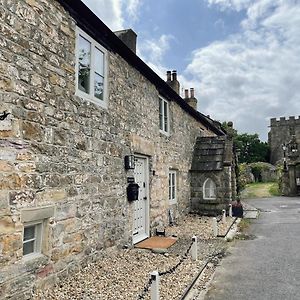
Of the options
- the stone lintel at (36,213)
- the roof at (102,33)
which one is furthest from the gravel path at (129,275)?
the roof at (102,33)

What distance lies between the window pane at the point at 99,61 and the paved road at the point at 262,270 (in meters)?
5.01

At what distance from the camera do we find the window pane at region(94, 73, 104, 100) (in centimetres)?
713

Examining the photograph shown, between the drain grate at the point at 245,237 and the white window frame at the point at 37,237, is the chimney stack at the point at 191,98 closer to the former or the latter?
the drain grate at the point at 245,237

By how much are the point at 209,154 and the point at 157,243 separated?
772 centimetres

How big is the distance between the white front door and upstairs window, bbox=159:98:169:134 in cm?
226

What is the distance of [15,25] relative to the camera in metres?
4.73

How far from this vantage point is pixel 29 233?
16.6 feet

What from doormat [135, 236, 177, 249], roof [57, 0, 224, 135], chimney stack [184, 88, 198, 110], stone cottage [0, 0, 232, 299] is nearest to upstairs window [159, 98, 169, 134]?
roof [57, 0, 224, 135]

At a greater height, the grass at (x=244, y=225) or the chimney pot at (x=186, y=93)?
the chimney pot at (x=186, y=93)

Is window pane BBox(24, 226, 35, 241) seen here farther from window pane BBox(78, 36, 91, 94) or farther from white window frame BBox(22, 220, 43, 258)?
window pane BBox(78, 36, 91, 94)

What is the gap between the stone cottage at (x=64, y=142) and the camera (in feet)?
15.1

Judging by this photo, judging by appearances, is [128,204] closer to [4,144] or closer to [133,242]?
[133,242]

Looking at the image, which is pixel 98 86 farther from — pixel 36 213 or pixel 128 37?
pixel 128 37

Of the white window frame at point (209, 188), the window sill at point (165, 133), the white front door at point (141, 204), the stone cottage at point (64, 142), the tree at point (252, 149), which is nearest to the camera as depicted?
the stone cottage at point (64, 142)
